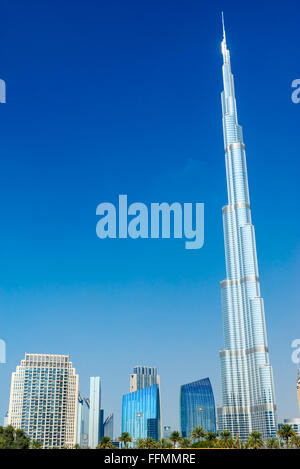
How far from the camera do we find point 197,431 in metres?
106

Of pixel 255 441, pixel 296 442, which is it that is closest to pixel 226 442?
pixel 255 441

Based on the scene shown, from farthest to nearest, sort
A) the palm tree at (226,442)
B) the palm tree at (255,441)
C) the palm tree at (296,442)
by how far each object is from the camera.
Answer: the palm tree at (255,441)
the palm tree at (296,442)
the palm tree at (226,442)

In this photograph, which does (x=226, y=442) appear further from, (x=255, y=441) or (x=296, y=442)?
(x=296, y=442)

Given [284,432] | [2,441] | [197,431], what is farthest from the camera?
[197,431]

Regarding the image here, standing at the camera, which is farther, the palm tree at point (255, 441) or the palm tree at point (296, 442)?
the palm tree at point (255, 441)

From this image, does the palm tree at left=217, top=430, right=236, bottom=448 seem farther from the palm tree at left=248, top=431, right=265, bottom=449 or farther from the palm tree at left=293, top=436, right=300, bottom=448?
the palm tree at left=293, top=436, right=300, bottom=448

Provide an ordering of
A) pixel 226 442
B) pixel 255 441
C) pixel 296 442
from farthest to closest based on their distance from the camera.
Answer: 1. pixel 255 441
2. pixel 296 442
3. pixel 226 442

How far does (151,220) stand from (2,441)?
1561 inches

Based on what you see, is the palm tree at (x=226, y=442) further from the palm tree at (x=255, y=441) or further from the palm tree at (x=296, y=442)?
the palm tree at (x=296, y=442)

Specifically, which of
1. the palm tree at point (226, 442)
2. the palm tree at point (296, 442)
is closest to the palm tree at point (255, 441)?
the palm tree at point (226, 442)

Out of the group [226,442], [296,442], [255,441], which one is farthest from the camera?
[255,441]
